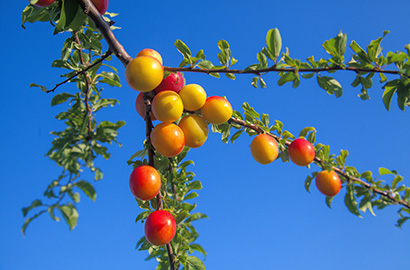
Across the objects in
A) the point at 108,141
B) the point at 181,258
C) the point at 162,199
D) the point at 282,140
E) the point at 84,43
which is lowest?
the point at 181,258

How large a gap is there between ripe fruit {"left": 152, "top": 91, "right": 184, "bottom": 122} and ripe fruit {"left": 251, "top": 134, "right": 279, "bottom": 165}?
1.99ft

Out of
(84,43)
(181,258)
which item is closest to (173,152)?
(181,258)

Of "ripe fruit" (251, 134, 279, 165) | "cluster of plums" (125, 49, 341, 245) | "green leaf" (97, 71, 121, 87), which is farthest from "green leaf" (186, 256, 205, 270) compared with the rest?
"green leaf" (97, 71, 121, 87)

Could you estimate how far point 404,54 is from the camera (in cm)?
160

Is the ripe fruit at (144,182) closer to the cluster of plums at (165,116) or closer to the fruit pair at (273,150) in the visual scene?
the cluster of plums at (165,116)

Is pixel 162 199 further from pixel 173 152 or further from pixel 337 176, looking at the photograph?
pixel 337 176

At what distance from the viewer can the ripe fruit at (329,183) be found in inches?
81.7

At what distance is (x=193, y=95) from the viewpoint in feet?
4.98

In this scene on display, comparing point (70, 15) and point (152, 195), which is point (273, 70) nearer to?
point (152, 195)

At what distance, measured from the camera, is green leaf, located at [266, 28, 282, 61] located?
60.9 inches

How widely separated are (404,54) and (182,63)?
1.19 meters

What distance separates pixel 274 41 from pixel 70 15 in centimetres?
101

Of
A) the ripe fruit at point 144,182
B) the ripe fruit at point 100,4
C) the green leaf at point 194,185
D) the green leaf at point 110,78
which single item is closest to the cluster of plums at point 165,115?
the ripe fruit at point 144,182

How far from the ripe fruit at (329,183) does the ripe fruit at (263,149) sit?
52 cm
